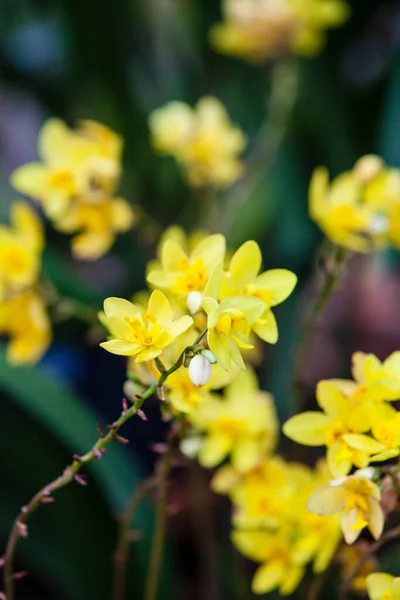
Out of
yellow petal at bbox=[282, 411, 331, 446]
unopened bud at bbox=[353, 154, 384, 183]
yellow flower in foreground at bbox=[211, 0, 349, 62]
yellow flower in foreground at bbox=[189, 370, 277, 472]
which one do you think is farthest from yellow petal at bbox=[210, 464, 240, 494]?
yellow flower in foreground at bbox=[211, 0, 349, 62]

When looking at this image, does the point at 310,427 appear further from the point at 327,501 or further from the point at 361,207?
the point at 361,207

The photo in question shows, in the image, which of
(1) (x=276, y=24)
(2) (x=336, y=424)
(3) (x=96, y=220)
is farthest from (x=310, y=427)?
(1) (x=276, y=24)

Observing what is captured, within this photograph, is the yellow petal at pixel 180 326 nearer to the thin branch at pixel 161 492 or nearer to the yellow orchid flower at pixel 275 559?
the thin branch at pixel 161 492

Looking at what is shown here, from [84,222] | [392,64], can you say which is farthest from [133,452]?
[392,64]

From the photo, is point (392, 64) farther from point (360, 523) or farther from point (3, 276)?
point (360, 523)

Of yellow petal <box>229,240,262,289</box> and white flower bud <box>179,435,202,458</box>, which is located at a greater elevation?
yellow petal <box>229,240,262,289</box>

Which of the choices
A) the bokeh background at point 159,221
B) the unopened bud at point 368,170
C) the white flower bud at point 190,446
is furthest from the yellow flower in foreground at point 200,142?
the white flower bud at point 190,446

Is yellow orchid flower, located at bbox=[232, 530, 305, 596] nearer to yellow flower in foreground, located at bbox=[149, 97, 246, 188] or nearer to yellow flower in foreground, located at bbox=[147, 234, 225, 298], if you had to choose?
yellow flower in foreground, located at bbox=[147, 234, 225, 298]

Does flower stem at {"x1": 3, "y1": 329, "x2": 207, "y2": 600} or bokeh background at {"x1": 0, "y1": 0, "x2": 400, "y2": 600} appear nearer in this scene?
flower stem at {"x1": 3, "y1": 329, "x2": 207, "y2": 600}
